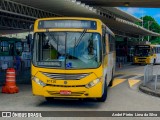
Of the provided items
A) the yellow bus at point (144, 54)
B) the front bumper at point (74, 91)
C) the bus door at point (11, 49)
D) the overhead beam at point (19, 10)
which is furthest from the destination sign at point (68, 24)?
the yellow bus at point (144, 54)

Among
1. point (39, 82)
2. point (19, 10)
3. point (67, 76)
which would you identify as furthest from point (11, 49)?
point (67, 76)

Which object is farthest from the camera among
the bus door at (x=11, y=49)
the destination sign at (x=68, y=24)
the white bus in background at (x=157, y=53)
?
the white bus in background at (x=157, y=53)

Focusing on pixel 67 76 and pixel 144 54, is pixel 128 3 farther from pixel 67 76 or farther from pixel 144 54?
pixel 67 76

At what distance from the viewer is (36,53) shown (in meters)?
→ 12.4

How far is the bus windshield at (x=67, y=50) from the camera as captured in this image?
1196 cm

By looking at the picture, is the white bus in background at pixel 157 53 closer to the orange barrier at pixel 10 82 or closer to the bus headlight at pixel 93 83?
the orange barrier at pixel 10 82

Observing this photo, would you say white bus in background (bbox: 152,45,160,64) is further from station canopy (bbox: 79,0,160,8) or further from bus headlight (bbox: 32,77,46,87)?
bus headlight (bbox: 32,77,46,87)

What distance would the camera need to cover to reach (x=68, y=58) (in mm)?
12016

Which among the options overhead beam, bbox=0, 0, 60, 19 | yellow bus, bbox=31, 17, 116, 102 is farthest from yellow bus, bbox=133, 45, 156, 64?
yellow bus, bbox=31, 17, 116, 102

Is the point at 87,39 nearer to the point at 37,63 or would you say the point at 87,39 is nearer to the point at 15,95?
the point at 37,63

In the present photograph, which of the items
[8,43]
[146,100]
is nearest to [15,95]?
[146,100]

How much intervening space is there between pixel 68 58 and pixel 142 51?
36.5m

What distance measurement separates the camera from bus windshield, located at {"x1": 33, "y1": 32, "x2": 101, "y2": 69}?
39.2 ft

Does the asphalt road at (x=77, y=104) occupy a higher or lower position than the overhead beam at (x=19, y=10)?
lower
